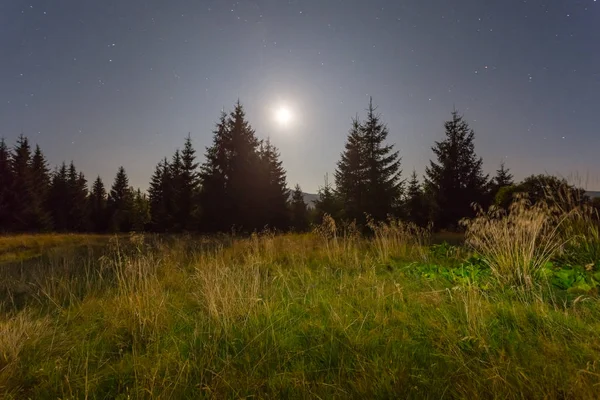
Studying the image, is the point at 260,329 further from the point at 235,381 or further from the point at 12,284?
the point at 12,284

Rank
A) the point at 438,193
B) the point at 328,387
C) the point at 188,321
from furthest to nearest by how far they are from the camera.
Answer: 1. the point at 438,193
2. the point at 188,321
3. the point at 328,387

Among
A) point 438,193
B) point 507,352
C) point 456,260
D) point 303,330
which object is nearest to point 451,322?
point 507,352

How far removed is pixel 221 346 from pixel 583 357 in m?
2.74

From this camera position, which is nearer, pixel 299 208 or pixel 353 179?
pixel 353 179

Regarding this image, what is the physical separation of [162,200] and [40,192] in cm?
1832

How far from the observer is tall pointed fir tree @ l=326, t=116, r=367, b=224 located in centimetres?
2123

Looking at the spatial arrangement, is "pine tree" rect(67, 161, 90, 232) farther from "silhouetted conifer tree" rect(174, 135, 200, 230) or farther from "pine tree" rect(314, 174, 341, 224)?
"pine tree" rect(314, 174, 341, 224)

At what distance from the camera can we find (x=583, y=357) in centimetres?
213

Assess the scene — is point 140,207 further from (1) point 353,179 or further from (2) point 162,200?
(1) point 353,179

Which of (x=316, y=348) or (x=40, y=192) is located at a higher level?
(x=40, y=192)

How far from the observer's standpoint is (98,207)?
4500 cm

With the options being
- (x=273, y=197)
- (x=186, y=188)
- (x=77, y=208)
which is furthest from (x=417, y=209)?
(x=77, y=208)

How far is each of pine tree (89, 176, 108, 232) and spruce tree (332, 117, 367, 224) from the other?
112 ft

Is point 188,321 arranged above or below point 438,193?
below
